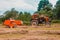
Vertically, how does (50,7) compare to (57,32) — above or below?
above

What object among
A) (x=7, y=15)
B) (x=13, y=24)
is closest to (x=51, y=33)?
(x=13, y=24)

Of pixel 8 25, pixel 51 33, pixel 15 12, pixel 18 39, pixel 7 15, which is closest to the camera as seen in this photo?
pixel 18 39

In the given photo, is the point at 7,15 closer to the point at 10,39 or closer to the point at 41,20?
the point at 41,20

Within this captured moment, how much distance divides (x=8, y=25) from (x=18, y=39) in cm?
1177

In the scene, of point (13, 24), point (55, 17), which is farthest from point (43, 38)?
point (55, 17)

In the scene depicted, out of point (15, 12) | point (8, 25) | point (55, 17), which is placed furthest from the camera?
point (15, 12)

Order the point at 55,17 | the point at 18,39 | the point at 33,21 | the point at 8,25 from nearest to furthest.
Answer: the point at 18,39 < the point at 8,25 < the point at 33,21 < the point at 55,17

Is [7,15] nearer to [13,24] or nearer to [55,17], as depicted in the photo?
[55,17]

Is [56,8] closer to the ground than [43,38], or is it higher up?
higher up

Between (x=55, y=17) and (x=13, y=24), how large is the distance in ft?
75.6

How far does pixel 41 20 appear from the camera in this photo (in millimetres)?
27031

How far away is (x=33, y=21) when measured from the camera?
2684 centimetres

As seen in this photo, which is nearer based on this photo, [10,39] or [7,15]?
[10,39]

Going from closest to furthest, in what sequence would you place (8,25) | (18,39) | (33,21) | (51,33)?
(18,39) < (51,33) < (8,25) < (33,21)
